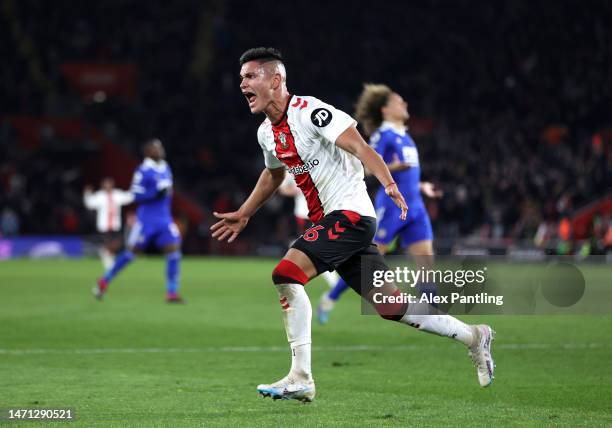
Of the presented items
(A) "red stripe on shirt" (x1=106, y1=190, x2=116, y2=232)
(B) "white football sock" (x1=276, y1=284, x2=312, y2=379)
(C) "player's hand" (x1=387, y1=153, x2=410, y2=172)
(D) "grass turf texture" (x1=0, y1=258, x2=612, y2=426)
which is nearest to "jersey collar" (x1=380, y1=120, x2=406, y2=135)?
(C) "player's hand" (x1=387, y1=153, x2=410, y2=172)

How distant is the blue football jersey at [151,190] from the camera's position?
15.5 m

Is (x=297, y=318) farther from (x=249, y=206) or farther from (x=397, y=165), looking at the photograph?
(x=397, y=165)

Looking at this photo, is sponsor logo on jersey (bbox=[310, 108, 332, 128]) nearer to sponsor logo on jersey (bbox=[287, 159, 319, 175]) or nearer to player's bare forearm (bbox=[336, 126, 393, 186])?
player's bare forearm (bbox=[336, 126, 393, 186])

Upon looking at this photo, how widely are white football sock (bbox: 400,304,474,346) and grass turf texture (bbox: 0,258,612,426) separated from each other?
440 millimetres

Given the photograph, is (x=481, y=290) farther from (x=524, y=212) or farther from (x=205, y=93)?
(x=205, y=93)

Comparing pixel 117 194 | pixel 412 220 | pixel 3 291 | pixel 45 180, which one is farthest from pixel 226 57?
pixel 412 220

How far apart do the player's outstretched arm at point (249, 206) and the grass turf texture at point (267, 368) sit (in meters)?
1.12

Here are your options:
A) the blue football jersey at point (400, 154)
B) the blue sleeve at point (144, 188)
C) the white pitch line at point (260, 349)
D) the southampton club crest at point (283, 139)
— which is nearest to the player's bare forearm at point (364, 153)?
the southampton club crest at point (283, 139)

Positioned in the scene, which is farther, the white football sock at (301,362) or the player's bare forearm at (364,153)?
the white football sock at (301,362)

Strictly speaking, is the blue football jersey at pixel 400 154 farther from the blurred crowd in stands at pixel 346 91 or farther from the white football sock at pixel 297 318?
the blurred crowd in stands at pixel 346 91

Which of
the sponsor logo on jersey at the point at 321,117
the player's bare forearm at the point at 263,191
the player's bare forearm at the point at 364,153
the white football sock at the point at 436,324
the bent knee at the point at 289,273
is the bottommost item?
the white football sock at the point at 436,324

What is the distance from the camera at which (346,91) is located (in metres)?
35.6

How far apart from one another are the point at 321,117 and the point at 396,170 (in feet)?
15.9

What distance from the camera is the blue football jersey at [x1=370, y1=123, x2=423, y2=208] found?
11.4 m
